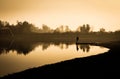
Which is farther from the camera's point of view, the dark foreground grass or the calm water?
the calm water

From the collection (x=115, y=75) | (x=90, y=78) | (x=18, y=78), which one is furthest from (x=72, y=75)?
(x=18, y=78)

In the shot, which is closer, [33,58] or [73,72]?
[73,72]

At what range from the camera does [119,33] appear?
593 ft

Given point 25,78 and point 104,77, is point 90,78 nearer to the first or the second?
point 104,77

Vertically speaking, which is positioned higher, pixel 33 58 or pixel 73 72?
pixel 73 72

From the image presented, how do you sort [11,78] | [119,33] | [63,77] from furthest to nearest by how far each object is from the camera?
[119,33] < [11,78] < [63,77]

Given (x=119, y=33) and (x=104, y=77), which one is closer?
(x=104, y=77)

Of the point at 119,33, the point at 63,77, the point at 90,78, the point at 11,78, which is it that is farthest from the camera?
the point at 119,33

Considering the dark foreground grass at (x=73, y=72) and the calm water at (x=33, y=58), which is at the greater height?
the dark foreground grass at (x=73, y=72)

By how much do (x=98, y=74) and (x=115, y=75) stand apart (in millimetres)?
1190

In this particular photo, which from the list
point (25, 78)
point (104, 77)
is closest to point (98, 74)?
point (104, 77)

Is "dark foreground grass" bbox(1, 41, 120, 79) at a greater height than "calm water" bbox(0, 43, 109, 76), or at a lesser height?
greater

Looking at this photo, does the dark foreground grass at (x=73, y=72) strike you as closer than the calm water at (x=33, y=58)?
Yes

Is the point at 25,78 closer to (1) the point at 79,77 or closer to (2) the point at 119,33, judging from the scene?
(1) the point at 79,77
